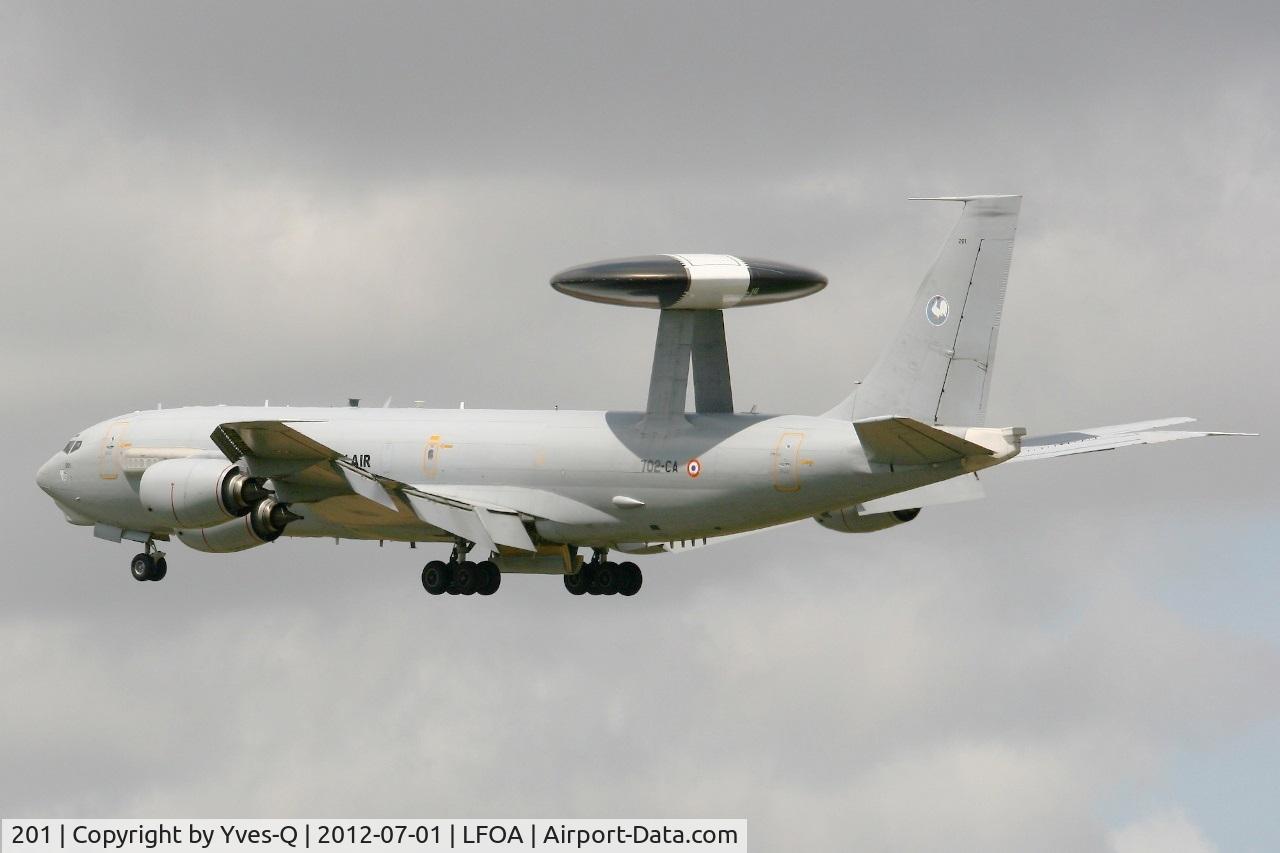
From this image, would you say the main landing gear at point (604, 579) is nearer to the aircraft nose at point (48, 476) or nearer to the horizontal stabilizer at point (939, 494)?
the horizontal stabilizer at point (939, 494)

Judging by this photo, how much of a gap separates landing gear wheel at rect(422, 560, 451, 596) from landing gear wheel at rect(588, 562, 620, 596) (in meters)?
4.10

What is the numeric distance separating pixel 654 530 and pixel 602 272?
7270 mm

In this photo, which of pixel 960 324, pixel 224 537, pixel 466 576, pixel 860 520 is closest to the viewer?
pixel 960 324

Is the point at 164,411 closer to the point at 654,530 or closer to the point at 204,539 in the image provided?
the point at 204,539

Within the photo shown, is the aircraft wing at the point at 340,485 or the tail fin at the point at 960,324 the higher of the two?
the tail fin at the point at 960,324

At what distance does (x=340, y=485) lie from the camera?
174ft

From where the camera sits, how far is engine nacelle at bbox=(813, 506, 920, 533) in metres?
55.3

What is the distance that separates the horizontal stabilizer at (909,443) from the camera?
46.6 meters

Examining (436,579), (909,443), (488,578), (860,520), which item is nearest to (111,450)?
(436,579)

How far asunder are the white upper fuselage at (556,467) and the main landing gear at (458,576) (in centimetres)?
70

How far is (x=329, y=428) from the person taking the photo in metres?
58.5

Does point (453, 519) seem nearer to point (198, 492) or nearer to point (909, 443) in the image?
point (198, 492)

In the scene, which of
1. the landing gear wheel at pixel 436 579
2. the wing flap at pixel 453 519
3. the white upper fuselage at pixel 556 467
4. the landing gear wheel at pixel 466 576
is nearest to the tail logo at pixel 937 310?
the white upper fuselage at pixel 556 467

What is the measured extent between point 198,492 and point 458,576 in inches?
261
